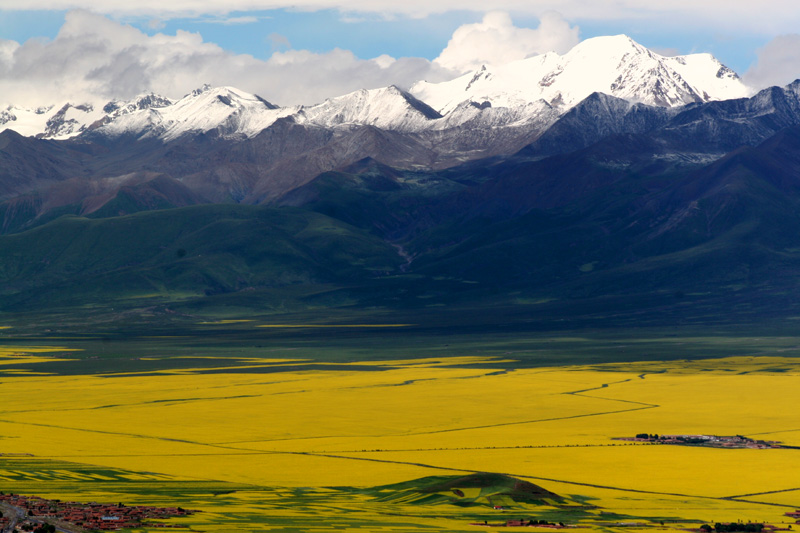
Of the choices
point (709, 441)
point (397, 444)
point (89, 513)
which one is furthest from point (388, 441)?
point (89, 513)

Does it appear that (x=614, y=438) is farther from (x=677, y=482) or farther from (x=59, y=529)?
(x=59, y=529)

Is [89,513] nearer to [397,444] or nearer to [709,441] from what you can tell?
[397,444]

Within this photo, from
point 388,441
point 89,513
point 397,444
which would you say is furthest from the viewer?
point 388,441

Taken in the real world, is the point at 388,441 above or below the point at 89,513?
above

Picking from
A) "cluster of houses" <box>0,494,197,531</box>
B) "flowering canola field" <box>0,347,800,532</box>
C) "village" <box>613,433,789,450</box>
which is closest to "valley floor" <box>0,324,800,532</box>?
"flowering canola field" <box>0,347,800,532</box>

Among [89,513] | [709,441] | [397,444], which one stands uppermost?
[709,441]

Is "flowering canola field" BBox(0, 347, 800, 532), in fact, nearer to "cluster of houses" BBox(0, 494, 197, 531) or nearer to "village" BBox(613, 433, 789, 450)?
"cluster of houses" BBox(0, 494, 197, 531)

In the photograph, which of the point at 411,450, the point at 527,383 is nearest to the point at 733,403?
the point at 527,383
